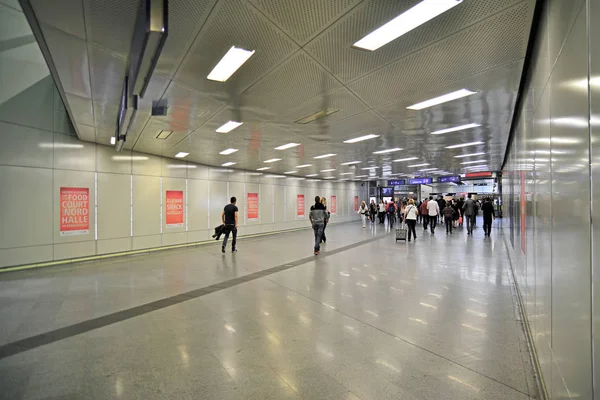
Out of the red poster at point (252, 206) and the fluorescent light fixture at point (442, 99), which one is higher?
the fluorescent light fixture at point (442, 99)

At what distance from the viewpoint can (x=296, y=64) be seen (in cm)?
416

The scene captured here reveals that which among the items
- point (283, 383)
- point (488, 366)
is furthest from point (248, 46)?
point (488, 366)

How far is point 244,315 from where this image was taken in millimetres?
4594

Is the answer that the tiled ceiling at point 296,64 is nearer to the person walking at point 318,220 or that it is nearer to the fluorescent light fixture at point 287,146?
the fluorescent light fixture at point 287,146

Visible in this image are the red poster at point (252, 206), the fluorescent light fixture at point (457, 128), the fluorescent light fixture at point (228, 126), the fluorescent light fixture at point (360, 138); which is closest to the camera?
the fluorescent light fixture at point (228, 126)

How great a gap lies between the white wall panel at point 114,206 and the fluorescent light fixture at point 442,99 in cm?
935

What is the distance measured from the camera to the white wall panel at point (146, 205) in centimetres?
1108

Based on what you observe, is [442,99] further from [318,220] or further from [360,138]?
[318,220]

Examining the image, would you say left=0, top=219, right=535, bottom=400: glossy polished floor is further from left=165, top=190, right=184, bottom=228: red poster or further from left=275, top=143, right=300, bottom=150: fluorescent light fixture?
left=165, top=190, right=184, bottom=228: red poster

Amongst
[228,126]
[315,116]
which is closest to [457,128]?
[315,116]

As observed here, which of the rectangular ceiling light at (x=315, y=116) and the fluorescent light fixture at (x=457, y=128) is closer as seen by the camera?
the rectangular ceiling light at (x=315, y=116)

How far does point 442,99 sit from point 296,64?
296 centimetres

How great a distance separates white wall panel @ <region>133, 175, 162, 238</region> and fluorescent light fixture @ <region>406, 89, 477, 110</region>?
31.1 feet

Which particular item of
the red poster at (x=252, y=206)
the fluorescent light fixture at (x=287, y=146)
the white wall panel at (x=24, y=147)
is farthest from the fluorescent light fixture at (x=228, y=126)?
the red poster at (x=252, y=206)
